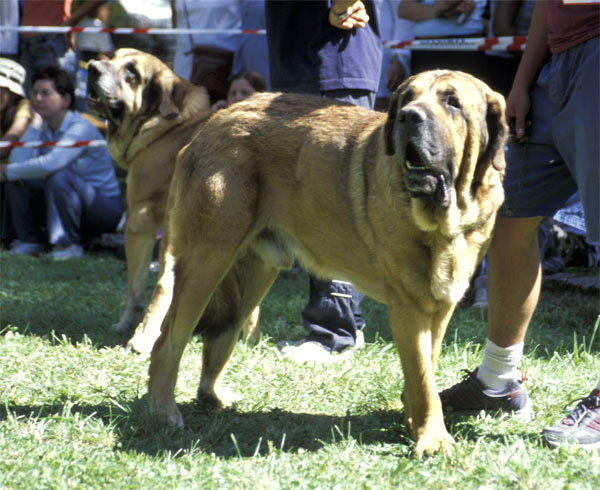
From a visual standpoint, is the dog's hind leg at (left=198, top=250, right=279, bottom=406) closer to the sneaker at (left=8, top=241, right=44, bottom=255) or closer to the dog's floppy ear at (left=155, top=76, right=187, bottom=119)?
the dog's floppy ear at (left=155, top=76, right=187, bottom=119)

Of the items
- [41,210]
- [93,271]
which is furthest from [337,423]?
[41,210]

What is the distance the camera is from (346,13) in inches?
155

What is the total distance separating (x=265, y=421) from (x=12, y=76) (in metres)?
7.01

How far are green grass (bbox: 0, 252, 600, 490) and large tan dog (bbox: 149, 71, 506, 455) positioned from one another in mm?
184

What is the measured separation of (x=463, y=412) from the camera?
346 cm

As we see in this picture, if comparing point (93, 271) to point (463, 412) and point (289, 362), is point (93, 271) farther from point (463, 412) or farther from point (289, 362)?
point (463, 412)

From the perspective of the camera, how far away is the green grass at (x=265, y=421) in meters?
2.72

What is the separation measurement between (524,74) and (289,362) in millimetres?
1941

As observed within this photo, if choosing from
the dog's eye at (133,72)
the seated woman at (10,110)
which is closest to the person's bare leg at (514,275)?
the dog's eye at (133,72)

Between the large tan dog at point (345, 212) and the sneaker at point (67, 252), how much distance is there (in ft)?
14.8

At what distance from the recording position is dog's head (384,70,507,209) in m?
2.68

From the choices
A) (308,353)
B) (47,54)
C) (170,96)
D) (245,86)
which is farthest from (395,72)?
(47,54)

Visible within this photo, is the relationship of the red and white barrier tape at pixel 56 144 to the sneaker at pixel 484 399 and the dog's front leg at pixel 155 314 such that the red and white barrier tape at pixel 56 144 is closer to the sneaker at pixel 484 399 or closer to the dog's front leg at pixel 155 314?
the dog's front leg at pixel 155 314

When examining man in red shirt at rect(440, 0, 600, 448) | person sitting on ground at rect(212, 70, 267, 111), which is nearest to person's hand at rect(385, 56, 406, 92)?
person sitting on ground at rect(212, 70, 267, 111)
